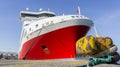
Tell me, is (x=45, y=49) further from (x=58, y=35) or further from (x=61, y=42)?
(x=58, y=35)

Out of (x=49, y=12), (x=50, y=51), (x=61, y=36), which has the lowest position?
(x=50, y=51)

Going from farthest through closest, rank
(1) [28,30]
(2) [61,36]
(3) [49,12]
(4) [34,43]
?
(3) [49,12]
(1) [28,30]
(4) [34,43]
(2) [61,36]

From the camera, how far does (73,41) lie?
3325cm

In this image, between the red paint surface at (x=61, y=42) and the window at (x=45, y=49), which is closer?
the red paint surface at (x=61, y=42)

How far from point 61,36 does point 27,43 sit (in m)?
8.37

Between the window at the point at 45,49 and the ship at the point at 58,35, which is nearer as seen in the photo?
the ship at the point at 58,35

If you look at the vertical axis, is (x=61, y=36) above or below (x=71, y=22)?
below

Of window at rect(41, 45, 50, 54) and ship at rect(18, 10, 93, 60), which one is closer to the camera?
ship at rect(18, 10, 93, 60)

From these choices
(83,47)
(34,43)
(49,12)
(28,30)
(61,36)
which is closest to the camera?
(83,47)

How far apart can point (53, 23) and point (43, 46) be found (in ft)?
12.4

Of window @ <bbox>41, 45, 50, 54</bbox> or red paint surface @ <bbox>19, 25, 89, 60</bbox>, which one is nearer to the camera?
red paint surface @ <bbox>19, 25, 89, 60</bbox>

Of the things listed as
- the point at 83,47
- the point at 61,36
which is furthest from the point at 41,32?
the point at 83,47

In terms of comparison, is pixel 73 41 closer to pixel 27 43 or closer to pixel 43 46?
pixel 43 46

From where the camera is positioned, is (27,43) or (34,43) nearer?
(34,43)
